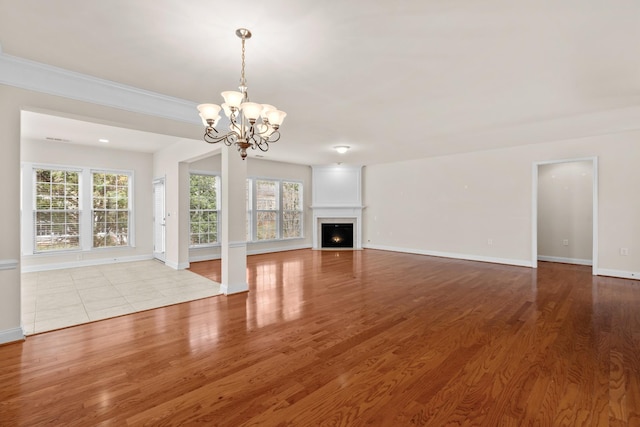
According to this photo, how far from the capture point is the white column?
14.2 feet

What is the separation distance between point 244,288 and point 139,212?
435 cm

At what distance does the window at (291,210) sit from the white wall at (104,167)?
353 centimetres

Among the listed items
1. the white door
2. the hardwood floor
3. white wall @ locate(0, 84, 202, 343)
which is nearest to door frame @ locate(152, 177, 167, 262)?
the white door

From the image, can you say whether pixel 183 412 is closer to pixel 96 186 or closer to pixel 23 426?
pixel 23 426

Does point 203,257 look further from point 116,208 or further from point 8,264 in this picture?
point 8,264

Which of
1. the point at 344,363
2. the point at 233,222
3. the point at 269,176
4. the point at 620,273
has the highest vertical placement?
the point at 269,176

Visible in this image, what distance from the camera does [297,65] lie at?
2.77 meters

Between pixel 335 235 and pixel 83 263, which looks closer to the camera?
pixel 83 263

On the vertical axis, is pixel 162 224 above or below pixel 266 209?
below

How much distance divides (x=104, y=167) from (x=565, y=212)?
421 inches

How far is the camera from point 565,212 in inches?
266

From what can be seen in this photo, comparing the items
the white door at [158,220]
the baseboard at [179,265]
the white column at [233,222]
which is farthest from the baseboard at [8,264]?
the white door at [158,220]

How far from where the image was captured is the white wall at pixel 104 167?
5.78m

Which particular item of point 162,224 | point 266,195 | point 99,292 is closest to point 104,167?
point 162,224
